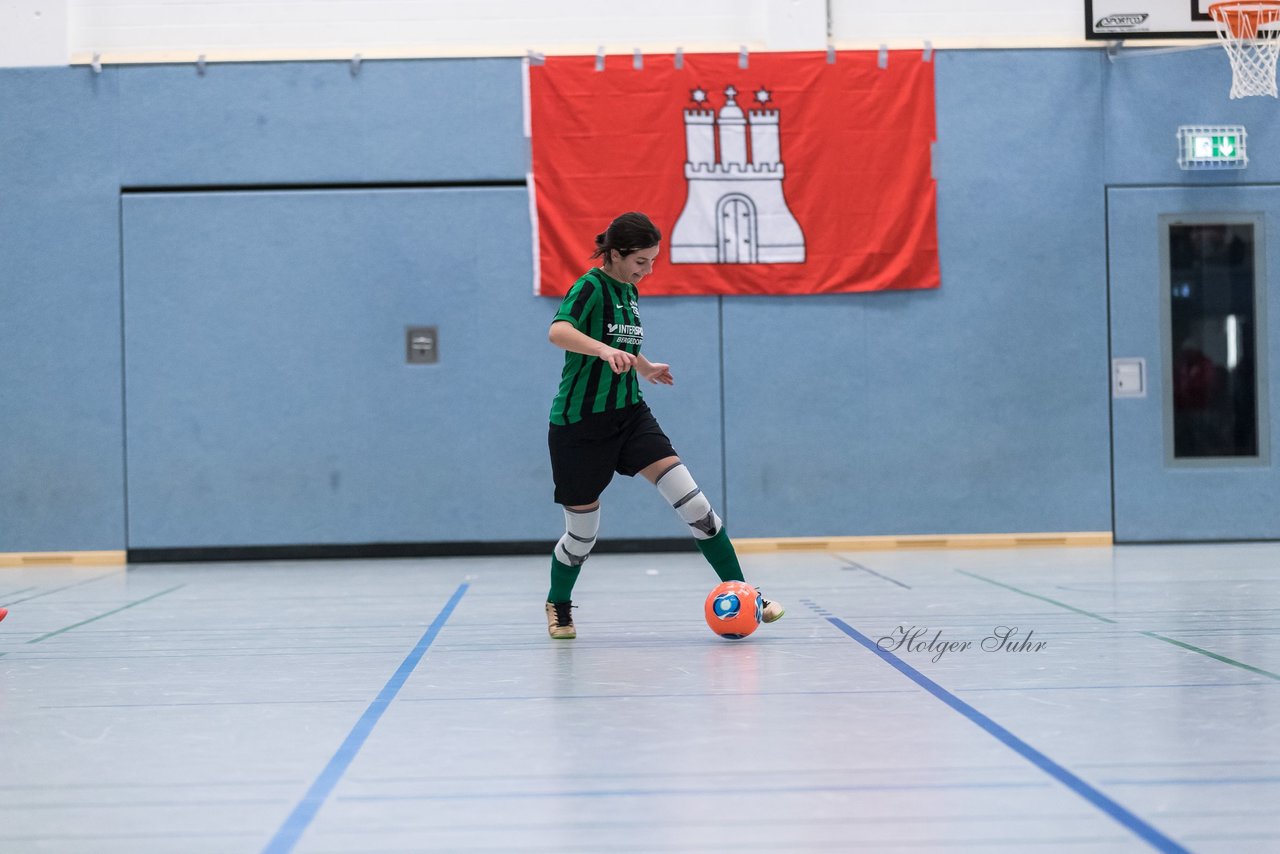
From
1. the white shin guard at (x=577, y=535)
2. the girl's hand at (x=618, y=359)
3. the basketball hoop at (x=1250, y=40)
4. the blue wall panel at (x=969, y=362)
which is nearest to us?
the girl's hand at (x=618, y=359)

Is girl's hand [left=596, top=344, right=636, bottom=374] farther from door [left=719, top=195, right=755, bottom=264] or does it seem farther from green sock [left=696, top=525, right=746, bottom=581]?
door [left=719, top=195, right=755, bottom=264]

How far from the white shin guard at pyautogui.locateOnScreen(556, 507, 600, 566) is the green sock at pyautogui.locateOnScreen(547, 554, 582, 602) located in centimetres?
4

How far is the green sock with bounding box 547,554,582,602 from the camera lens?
5648mm

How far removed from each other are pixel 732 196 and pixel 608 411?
231 inches

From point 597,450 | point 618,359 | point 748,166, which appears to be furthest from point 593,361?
point 748,166

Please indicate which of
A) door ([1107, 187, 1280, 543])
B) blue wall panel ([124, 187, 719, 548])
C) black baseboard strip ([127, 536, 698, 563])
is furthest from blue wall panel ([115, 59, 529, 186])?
door ([1107, 187, 1280, 543])

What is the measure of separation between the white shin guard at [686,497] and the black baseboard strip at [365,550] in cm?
537

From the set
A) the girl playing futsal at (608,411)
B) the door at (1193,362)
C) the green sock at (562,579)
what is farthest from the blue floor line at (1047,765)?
the door at (1193,362)

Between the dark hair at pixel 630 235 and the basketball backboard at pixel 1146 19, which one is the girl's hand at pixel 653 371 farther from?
the basketball backboard at pixel 1146 19

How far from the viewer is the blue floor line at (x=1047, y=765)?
102 inches

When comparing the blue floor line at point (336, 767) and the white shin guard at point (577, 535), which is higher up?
the white shin guard at point (577, 535)

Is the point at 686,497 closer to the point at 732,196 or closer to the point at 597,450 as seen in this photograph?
the point at 597,450
